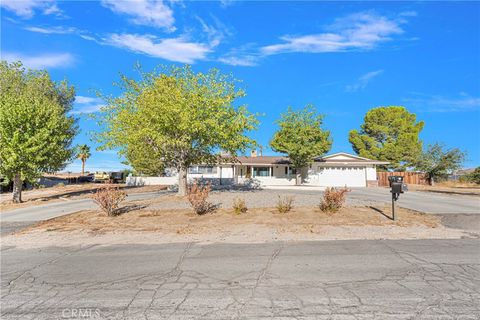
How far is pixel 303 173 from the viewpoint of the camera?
3878 centimetres

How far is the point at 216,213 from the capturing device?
12.3 m

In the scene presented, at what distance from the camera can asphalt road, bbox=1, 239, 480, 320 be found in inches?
156

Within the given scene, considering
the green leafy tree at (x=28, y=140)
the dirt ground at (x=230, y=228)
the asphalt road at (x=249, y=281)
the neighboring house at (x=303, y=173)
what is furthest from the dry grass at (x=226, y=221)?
the neighboring house at (x=303, y=173)

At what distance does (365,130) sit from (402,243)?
4570 cm

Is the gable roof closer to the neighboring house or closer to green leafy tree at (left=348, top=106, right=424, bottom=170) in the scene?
the neighboring house

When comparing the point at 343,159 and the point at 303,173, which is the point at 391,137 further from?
the point at 303,173

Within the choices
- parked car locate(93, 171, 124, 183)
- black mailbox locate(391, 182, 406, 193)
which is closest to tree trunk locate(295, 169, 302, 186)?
black mailbox locate(391, 182, 406, 193)

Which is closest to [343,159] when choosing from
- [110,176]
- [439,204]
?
[439,204]

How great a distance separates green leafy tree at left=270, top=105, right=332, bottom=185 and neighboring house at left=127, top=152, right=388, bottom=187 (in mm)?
1860

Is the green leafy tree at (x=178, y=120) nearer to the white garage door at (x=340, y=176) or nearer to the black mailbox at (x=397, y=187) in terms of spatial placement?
the black mailbox at (x=397, y=187)

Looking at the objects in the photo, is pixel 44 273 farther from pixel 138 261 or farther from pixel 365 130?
pixel 365 130

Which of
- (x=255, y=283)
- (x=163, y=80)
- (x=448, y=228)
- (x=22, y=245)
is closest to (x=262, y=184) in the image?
(x=163, y=80)

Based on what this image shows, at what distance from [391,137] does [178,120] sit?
39.7m

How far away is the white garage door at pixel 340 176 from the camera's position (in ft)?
122
